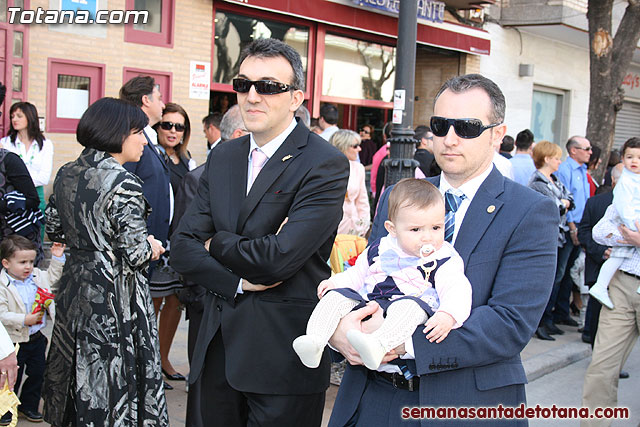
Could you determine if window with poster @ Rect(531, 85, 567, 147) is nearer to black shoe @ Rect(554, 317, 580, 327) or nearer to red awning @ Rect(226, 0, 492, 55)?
red awning @ Rect(226, 0, 492, 55)

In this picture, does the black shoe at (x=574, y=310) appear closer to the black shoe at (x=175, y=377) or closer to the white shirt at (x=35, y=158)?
the black shoe at (x=175, y=377)

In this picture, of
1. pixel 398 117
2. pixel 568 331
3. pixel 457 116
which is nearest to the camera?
pixel 457 116

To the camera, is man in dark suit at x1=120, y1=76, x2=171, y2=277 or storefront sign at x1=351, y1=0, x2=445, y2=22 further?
storefront sign at x1=351, y1=0, x2=445, y2=22

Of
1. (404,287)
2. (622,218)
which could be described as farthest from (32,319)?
(622,218)

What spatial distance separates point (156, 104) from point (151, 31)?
5.11 meters

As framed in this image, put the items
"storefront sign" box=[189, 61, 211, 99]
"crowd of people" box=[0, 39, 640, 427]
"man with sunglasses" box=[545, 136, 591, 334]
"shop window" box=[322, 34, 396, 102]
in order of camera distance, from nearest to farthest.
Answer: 1. "crowd of people" box=[0, 39, 640, 427]
2. "man with sunglasses" box=[545, 136, 591, 334]
3. "storefront sign" box=[189, 61, 211, 99]
4. "shop window" box=[322, 34, 396, 102]

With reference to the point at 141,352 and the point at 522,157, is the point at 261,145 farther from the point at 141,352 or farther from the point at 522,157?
the point at 522,157

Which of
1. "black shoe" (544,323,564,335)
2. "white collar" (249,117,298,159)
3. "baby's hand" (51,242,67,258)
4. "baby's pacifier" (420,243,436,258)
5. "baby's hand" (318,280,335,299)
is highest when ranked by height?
"white collar" (249,117,298,159)

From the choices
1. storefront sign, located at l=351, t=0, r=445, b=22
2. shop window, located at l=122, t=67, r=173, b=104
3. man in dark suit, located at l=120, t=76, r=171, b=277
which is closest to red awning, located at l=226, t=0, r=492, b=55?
storefront sign, located at l=351, t=0, r=445, b=22

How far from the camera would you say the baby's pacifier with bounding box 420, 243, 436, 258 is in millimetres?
2371

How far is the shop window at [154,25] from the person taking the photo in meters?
9.84

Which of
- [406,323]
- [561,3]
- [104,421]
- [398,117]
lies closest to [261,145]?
[406,323]

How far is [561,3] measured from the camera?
635 inches

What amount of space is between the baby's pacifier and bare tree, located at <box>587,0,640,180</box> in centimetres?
991
